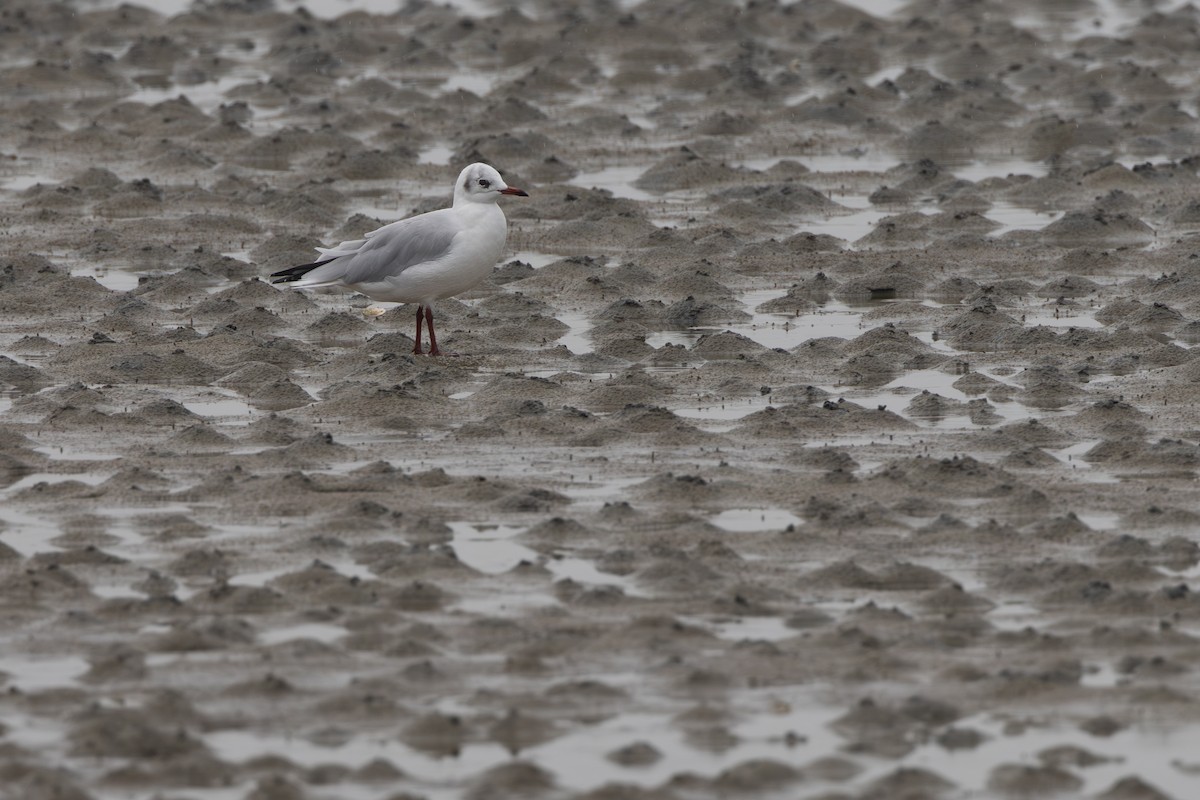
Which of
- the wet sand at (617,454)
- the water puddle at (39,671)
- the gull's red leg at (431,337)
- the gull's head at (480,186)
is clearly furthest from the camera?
the gull's head at (480,186)

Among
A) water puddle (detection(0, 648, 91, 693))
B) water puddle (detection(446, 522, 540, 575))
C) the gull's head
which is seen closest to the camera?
water puddle (detection(0, 648, 91, 693))

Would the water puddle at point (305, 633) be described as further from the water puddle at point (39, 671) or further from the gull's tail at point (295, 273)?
the gull's tail at point (295, 273)

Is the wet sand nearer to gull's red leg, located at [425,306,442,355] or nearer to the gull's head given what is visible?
gull's red leg, located at [425,306,442,355]

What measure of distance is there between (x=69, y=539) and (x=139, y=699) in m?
2.18

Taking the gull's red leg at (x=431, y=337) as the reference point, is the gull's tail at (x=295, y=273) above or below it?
above

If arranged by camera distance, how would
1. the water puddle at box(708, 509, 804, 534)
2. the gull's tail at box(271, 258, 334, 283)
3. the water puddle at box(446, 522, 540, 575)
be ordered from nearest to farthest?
1. the water puddle at box(446, 522, 540, 575)
2. the water puddle at box(708, 509, 804, 534)
3. the gull's tail at box(271, 258, 334, 283)

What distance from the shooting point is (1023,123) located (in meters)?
23.7

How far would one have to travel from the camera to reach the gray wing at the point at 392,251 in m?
15.3

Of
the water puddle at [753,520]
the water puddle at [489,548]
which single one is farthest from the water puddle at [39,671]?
the water puddle at [753,520]

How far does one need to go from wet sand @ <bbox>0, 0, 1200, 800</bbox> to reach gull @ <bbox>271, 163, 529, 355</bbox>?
0.47 metres

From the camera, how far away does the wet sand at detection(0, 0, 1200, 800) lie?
9.11 metres

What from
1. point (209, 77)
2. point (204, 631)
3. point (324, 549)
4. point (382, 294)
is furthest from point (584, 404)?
point (209, 77)

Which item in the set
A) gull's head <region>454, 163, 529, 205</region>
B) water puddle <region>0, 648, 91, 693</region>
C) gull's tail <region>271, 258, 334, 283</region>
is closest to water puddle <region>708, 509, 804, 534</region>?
water puddle <region>0, 648, 91, 693</region>

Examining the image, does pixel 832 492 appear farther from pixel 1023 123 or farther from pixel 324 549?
pixel 1023 123
